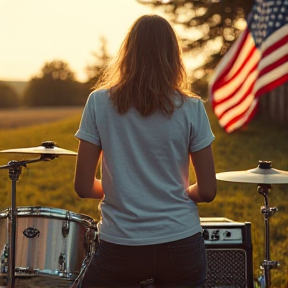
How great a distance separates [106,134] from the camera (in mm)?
2834

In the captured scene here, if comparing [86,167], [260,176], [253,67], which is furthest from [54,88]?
[86,167]

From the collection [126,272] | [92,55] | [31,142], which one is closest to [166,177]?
[126,272]

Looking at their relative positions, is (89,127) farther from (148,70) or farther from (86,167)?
(148,70)

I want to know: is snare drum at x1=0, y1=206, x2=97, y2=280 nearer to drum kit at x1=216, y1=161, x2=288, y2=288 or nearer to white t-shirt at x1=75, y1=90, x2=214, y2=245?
drum kit at x1=216, y1=161, x2=288, y2=288

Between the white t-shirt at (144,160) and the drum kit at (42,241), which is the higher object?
the white t-shirt at (144,160)

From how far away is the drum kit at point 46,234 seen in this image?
166 inches

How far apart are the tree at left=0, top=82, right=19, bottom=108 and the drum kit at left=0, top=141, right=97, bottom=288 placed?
35.9 metres

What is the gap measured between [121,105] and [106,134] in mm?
127

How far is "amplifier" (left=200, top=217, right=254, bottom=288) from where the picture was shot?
4730 millimetres

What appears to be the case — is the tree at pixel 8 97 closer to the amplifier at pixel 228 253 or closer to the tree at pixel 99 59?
the tree at pixel 99 59

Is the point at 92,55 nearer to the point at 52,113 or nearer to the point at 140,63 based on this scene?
the point at 52,113

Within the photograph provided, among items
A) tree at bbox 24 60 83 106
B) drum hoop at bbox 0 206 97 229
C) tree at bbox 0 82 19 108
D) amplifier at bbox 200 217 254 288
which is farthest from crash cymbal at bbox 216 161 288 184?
tree at bbox 0 82 19 108

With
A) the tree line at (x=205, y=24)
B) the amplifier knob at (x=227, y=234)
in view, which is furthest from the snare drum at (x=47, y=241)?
the tree line at (x=205, y=24)

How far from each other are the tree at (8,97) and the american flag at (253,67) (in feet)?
105
